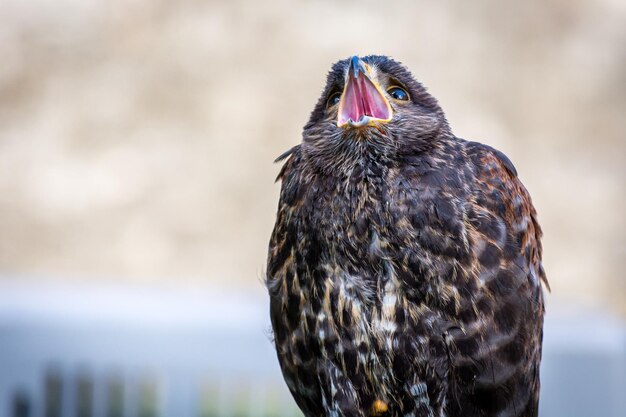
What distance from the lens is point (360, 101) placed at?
1702 millimetres

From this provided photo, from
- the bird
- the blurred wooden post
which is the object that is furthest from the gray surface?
the bird

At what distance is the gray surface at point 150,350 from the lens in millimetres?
3213

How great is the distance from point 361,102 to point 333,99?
13 centimetres

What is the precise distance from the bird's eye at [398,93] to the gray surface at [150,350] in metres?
1.67

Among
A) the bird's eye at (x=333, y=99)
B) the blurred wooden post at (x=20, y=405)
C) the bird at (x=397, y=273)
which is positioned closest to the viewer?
the bird at (x=397, y=273)

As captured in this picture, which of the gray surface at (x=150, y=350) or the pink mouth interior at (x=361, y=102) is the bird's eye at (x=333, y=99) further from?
the gray surface at (x=150, y=350)

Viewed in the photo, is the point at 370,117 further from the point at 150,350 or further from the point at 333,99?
the point at 150,350

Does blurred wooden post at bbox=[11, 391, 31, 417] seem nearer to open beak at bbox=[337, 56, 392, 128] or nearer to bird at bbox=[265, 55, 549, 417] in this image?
bird at bbox=[265, 55, 549, 417]

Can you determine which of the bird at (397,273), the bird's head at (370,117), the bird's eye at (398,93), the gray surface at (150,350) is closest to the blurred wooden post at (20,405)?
the gray surface at (150,350)

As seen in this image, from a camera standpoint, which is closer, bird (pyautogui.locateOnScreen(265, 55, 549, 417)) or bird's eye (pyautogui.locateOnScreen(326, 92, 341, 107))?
bird (pyautogui.locateOnScreen(265, 55, 549, 417))

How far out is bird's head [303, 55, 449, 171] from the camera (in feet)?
5.53

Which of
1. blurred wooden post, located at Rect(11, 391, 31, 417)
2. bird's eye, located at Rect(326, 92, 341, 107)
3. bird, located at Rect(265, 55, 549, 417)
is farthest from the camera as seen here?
blurred wooden post, located at Rect(11, 391, 31, 417)

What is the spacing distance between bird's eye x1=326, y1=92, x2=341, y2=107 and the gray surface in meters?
1.64

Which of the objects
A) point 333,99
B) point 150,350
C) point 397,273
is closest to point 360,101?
point 333,99
